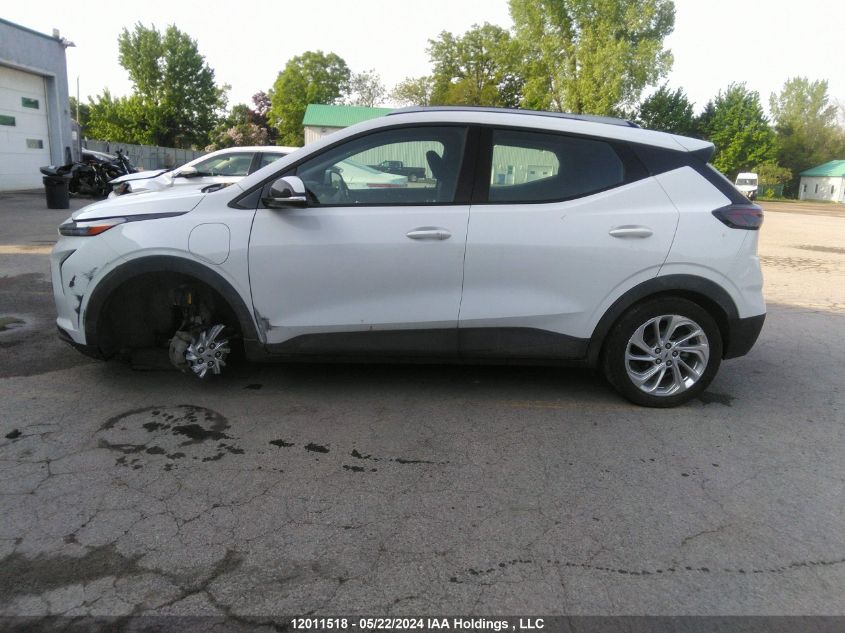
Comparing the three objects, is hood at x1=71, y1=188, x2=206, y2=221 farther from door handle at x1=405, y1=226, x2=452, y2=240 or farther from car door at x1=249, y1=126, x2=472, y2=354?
door handle at x1=405, y1=226, x2=452, y2=240

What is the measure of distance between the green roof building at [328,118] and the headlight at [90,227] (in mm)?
50973

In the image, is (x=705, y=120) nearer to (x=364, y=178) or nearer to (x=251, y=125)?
(x=251, y=125)

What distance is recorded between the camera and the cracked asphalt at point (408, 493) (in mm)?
2424

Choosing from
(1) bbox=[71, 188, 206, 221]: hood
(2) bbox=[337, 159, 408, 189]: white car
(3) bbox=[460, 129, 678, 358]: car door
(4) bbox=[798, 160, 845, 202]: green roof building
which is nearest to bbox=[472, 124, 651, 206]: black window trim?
(3) bbox=[460, 129, 678, 358]: car door

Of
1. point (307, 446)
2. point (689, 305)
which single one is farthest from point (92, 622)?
point (689, 305)

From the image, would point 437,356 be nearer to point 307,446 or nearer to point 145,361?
point 307,446

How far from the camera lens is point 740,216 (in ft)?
13.5

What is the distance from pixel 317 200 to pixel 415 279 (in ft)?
2.58

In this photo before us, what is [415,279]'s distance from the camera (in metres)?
4.00

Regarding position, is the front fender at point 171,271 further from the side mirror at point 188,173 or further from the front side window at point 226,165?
the side mirror at point 188,173

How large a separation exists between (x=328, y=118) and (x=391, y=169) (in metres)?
55.0

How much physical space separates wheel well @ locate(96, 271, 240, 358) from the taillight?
10.3ft

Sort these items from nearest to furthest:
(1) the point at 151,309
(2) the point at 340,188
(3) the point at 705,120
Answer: (2) the point at 340,188
(1) the point at 151,309
(3) the point at 705,120

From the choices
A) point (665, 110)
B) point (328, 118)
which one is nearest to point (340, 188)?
point (328, 118)
